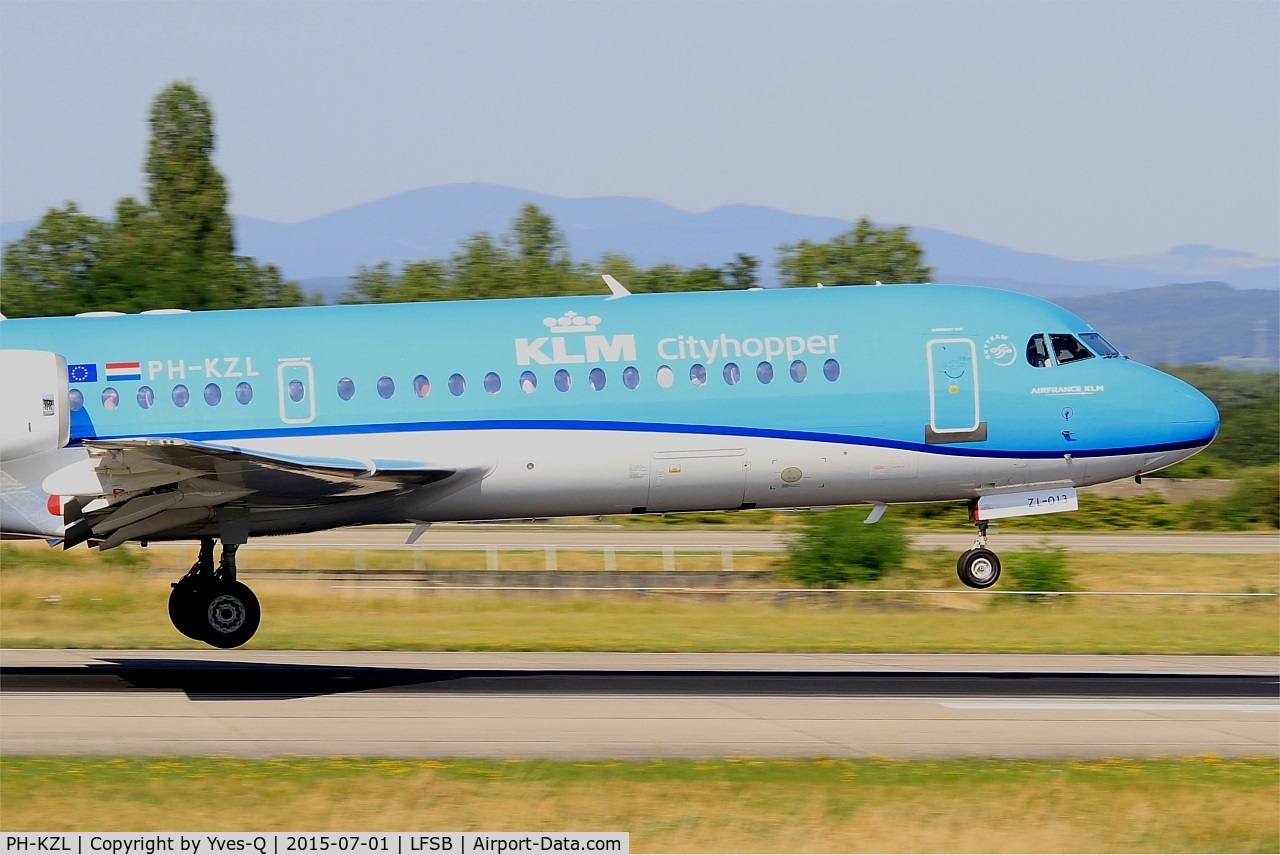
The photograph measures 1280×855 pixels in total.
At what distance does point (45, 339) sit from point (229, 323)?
2631mm

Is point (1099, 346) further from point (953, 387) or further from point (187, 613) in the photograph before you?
point (187, 613)

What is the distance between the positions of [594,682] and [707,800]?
7.42 meters

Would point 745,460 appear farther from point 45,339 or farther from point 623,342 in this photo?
point 45,339

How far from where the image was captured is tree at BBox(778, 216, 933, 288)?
2680 inches

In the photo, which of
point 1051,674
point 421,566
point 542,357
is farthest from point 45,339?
point 421,566

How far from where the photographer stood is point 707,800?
14.3m

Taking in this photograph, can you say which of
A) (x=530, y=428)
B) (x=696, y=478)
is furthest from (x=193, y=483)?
(x=696, y=478)

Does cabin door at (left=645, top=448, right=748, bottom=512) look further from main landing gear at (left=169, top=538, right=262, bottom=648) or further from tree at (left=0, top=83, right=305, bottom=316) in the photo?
tree at (left=0, top=83, right=305, bottom=316)

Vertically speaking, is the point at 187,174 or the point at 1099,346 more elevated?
the point at 187,174

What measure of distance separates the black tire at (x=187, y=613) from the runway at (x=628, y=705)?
620 mm

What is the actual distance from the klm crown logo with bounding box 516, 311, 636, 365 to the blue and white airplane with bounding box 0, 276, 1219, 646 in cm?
3
